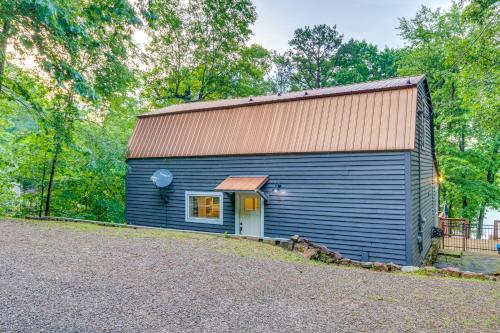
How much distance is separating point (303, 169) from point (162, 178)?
4851mm

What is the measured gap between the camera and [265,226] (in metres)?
9.05

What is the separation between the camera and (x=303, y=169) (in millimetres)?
8453

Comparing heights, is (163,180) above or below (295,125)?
below

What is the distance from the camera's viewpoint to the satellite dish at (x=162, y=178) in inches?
407

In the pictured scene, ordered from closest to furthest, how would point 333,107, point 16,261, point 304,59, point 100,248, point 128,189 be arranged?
point 16,261, point 100,248, point 333,107, point 128,189, point 304,59

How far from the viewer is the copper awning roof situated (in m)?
8.63

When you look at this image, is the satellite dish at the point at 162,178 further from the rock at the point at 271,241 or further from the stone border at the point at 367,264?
the stone border at the point at 367,264

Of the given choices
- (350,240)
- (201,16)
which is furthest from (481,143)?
(201,16)

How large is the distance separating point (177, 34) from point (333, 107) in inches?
616

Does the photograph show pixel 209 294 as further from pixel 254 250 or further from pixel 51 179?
pixel 51 179

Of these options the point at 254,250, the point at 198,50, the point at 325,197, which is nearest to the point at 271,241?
the point at 254,250

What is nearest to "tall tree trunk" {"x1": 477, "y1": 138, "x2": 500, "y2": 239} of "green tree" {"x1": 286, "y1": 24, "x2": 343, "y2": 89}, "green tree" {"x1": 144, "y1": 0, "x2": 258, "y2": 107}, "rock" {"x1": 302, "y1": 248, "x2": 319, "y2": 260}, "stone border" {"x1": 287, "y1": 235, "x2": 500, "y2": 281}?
"green tree" {"x1": 286, "y1": 24, "x2": 343, "y2": 89}

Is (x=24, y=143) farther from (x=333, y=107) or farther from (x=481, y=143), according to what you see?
(x=481, y=143)

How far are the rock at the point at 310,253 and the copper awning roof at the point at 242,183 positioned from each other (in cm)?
225
